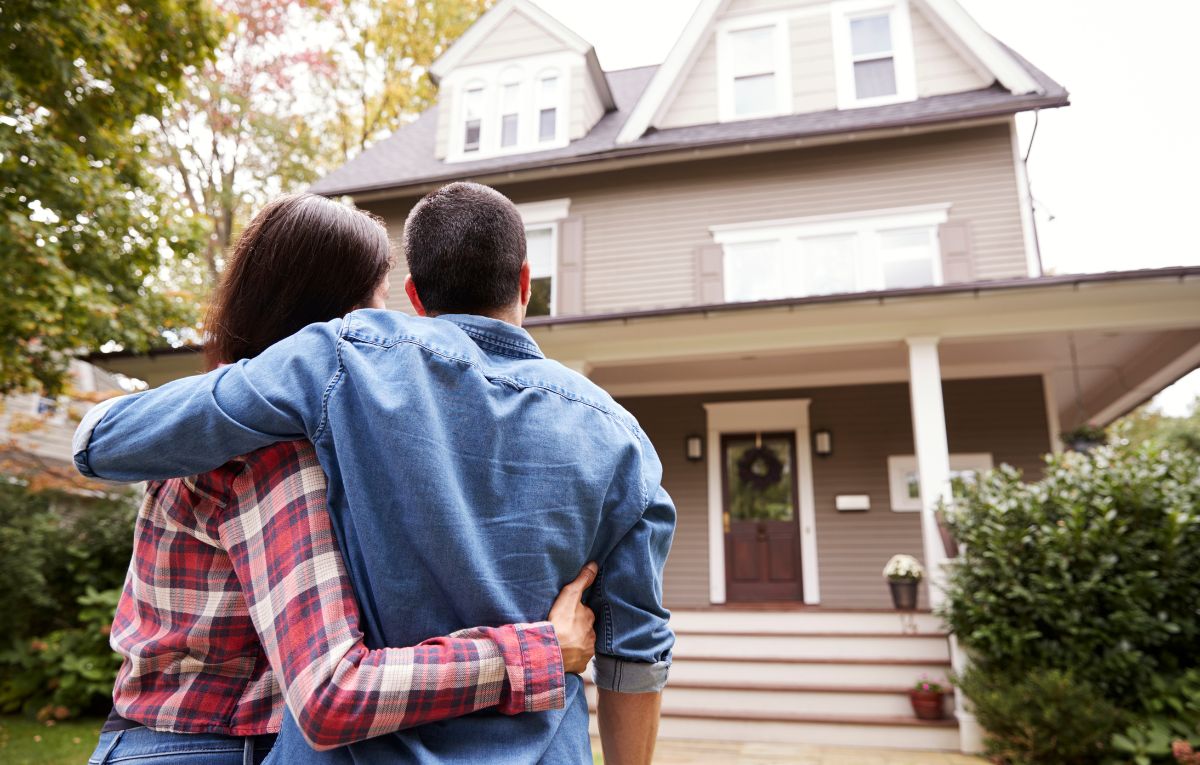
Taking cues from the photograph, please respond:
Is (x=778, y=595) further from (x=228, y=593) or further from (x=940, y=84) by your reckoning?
(x=228, y=593)

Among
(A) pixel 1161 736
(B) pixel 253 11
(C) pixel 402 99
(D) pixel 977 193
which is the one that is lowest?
(A) pixel 1161 736

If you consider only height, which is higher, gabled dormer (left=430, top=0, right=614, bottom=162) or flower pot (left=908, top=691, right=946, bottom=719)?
gabled dormer (left=430, top=0, right=614, bottom=162)

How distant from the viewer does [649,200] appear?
955 cm

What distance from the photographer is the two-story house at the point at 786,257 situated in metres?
8.12

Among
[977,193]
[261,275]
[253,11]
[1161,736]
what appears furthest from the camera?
[253,11]

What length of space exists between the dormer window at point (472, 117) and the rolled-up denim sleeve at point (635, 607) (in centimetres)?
1023

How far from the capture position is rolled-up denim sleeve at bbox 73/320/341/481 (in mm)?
887

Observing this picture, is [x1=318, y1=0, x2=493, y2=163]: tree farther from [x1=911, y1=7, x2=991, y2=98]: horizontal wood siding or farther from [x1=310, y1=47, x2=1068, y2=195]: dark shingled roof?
[x1=911, y1=7, x2=991, y2=98]: horizontal wood siding

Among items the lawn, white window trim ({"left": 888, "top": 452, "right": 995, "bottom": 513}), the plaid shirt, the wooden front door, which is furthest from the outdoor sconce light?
the plaid shirt

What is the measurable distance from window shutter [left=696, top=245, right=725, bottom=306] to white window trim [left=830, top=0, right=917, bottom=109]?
239 cm

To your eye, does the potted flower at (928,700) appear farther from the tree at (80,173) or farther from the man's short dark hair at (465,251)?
the tree at (80,173)

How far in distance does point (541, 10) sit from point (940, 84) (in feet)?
17.2

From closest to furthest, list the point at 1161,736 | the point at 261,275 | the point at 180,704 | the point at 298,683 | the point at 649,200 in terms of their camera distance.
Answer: the point at 298,683
the point at 180,704
the point at 261,275
the point at 1161,736
the point at 649,200

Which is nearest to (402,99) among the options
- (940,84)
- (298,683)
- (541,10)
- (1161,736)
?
(541,10)
